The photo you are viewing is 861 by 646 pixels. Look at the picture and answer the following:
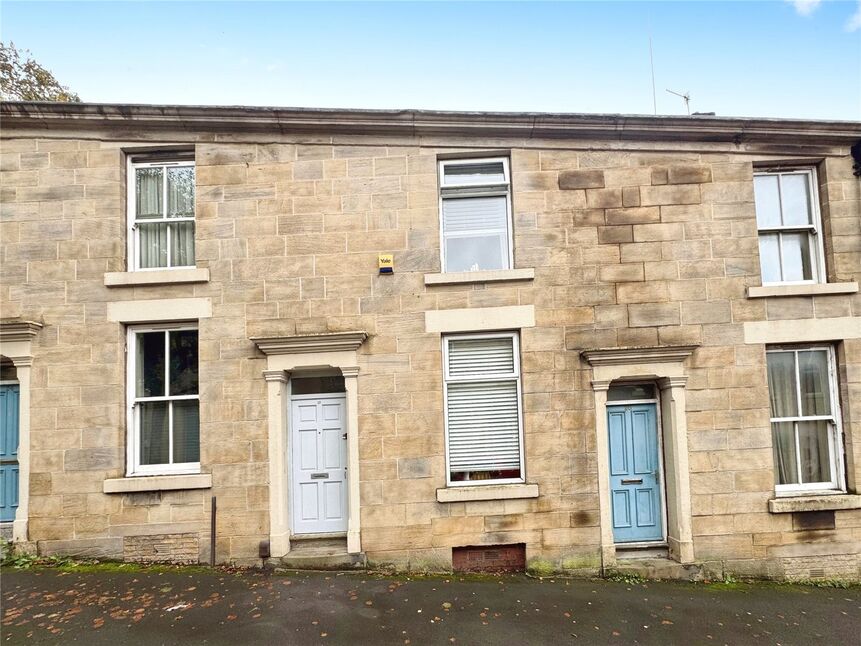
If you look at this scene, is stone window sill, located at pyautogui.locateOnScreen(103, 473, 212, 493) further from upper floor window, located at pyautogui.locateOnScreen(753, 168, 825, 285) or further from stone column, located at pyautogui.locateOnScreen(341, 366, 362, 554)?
upper floor window, located at pyautogui.locateOnScreen(753, 168, 825, 285)

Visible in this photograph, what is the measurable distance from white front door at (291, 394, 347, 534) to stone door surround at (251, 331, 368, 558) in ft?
0.69

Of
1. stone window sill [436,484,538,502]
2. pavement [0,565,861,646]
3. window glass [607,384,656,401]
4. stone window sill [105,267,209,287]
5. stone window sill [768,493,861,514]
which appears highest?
stone window sill [105,267,209,287]

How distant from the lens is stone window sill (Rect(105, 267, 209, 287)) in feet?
23.5

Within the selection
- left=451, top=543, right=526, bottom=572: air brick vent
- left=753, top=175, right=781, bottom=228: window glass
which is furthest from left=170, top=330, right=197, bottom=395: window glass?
left=753, top=175, right=781, bottom=228: window glass

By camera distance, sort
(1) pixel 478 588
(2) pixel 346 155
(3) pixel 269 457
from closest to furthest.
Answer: (1) pixel 478 588, (3) pixel 269 457, (2) pixel 346 155

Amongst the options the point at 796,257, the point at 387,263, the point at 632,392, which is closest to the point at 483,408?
the point at 632,392

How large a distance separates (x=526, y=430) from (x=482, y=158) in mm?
4069

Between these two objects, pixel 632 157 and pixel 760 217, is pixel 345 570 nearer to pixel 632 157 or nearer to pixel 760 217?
pixel 632 157

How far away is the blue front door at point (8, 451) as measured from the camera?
7.16 m

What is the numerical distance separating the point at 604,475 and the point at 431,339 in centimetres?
305

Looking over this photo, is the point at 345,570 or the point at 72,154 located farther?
the point at 72,154

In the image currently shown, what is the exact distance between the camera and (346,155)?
750cm

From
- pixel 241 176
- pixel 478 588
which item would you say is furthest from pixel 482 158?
pixel 478 588

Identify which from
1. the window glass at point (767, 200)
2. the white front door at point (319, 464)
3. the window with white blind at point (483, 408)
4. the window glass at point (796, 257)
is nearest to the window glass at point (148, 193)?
the white front door at point (319, 464)
